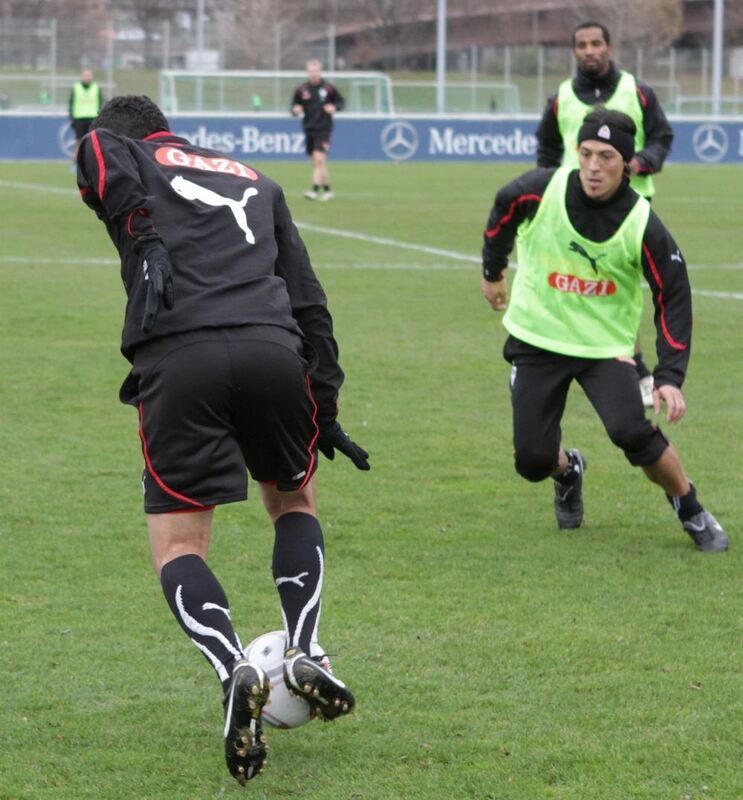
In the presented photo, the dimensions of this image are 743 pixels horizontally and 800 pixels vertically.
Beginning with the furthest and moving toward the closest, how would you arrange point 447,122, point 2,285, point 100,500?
1. point 447,122
2. point 2,285
3. point 100,500

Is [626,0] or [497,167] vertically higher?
[626,0]

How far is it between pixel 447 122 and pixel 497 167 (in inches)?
132

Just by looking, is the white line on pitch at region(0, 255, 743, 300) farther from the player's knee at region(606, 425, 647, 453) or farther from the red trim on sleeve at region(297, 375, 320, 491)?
the red trim on sleeve at region(297, 375, 320, 491)

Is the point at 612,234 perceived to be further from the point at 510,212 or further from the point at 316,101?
the point at 316,101

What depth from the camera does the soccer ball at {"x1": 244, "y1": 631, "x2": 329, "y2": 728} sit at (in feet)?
13.9

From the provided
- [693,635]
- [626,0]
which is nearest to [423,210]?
[693,635]

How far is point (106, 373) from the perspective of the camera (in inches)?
398

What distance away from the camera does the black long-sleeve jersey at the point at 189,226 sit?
13.3 feet

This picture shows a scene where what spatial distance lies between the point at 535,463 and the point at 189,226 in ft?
8.61

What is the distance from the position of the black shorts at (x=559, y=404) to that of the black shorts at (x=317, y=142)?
18.3 metres

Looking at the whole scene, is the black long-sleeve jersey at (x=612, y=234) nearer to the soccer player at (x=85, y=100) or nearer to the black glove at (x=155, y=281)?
the black glove at (x=155, y=281)

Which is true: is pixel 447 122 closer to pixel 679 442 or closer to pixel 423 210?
pixel 423 210

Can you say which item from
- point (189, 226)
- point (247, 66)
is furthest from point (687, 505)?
point (247, 66)

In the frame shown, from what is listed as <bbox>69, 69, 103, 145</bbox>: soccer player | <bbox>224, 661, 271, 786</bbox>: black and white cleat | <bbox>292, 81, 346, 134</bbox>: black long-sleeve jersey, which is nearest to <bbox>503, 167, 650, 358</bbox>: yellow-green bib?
<bbox>224, 661, 271, 786</bbox>: black and white cleat
